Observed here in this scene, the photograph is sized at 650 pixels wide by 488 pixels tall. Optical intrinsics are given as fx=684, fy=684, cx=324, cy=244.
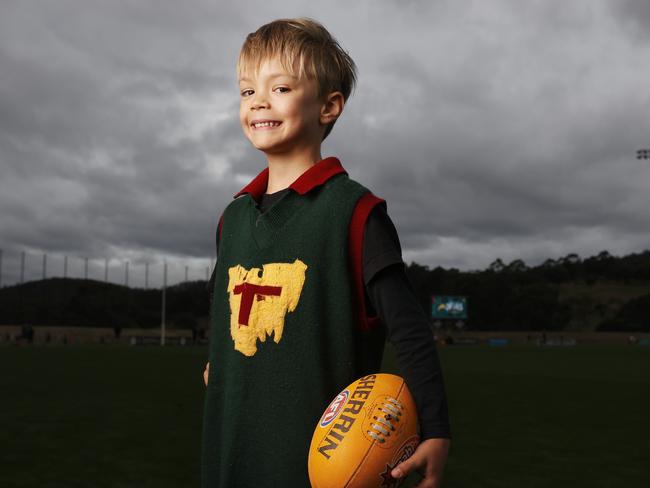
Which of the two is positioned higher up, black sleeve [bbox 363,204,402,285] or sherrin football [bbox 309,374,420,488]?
black sleeve [bbox 363,204,402,285]

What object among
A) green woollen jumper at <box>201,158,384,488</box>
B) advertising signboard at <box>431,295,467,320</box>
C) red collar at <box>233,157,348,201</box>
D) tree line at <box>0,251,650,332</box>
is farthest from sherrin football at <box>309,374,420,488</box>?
advertising signboard at <box>431,295,467,320</box>

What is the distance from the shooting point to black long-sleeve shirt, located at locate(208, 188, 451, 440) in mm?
1854

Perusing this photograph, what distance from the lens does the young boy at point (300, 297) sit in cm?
193

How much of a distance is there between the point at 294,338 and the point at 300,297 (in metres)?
0.12

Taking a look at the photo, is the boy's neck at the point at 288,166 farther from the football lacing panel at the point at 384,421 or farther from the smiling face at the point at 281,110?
the football lacing panel at the point at 384,421

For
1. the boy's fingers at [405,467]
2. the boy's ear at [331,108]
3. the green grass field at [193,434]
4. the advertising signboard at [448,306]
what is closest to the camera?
the boy's fingers at [405,467]

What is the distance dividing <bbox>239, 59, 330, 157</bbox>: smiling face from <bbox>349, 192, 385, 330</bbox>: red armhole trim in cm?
30

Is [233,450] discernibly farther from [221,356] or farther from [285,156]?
[285,156]

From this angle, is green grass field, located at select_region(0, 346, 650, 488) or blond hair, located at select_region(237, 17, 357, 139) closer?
blond hair, located at select_region(237, 17, 357, 139)

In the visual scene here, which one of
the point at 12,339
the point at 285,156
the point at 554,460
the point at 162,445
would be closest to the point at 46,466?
the point at 162,445

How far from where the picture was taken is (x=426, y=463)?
182 cm

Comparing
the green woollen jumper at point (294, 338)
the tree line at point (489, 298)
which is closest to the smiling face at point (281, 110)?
the green woollen jumper at point (294, 338)

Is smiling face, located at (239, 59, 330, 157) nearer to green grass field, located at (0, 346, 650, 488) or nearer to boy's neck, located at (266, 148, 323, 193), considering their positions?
boy's neck, located at (266, 148, 323, 193)

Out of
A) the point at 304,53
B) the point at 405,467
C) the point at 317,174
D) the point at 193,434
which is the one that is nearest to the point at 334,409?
the point at 405,467
